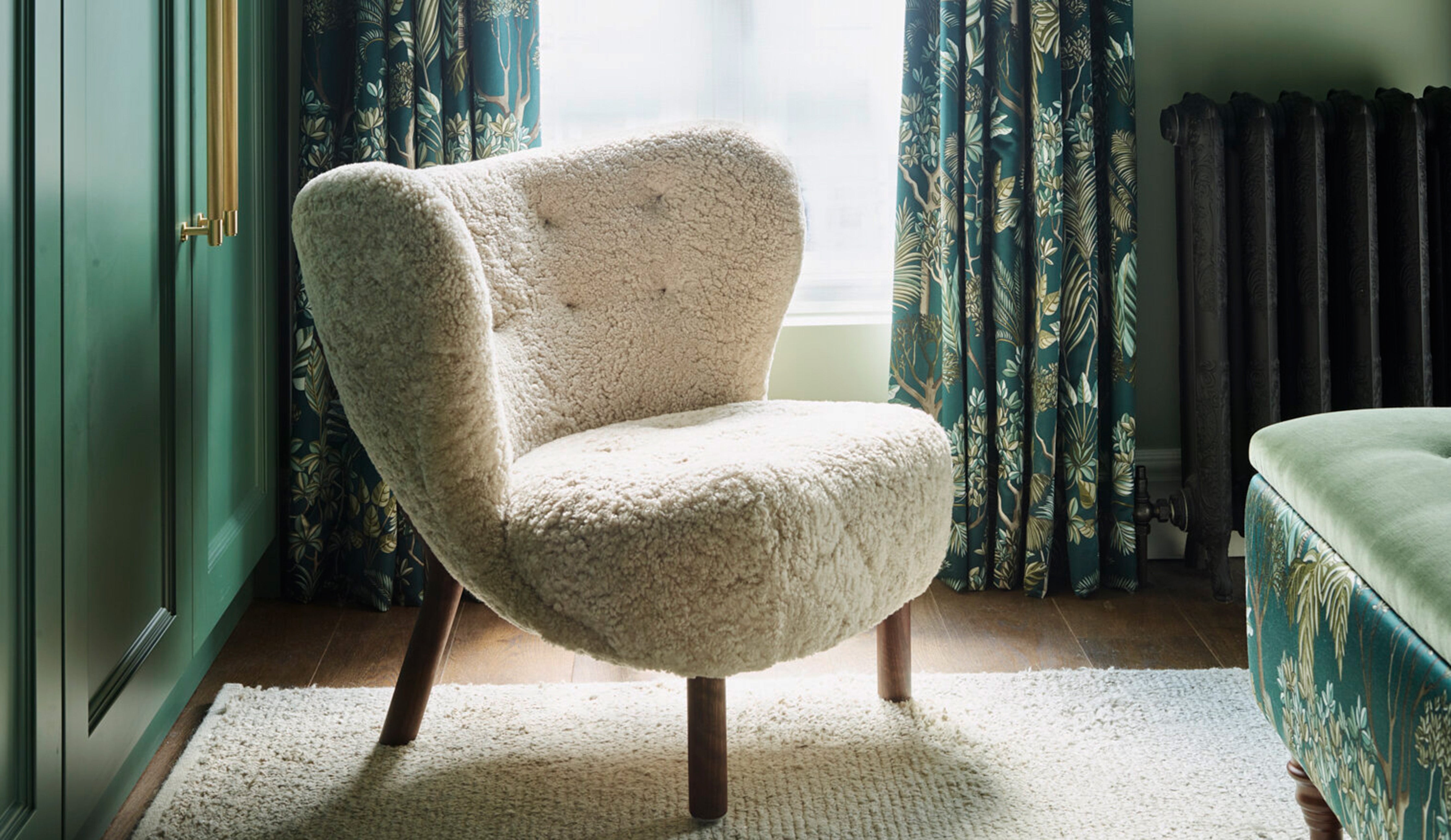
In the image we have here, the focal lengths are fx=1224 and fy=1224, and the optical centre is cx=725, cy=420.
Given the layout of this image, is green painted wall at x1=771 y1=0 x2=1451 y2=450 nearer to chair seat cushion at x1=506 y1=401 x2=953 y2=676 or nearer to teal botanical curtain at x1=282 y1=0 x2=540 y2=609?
teal botanical curtain at x1=282 y1=0 x2=540 y2=609

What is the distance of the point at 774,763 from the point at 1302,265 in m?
1.27

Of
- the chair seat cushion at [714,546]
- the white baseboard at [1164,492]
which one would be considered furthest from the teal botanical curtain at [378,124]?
the white baseboard at [1164,492]

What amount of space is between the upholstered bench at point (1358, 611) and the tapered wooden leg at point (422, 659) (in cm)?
92

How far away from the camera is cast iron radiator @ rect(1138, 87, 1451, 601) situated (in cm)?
203

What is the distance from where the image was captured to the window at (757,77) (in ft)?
7.24

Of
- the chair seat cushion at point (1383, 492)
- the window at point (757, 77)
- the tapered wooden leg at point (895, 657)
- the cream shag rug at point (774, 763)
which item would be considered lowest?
the cream shag rug at point (774, 763)

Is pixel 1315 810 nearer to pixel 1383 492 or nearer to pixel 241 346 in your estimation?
pixel 1383 492

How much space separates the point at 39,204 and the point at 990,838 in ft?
3.62

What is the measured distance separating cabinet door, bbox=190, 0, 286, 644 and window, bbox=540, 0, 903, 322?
0.51 m

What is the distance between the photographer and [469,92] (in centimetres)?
202

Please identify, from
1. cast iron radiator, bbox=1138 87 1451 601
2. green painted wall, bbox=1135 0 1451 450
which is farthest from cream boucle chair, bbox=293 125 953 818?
green painted wall, bbox=1135 0 1451 450

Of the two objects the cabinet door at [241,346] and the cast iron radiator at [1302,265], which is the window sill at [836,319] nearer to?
the cast iron radiator at [1302,265]

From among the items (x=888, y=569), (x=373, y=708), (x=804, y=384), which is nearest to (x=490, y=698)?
(x=373, y=708)

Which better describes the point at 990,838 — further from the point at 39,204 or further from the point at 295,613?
the point at 295,613
